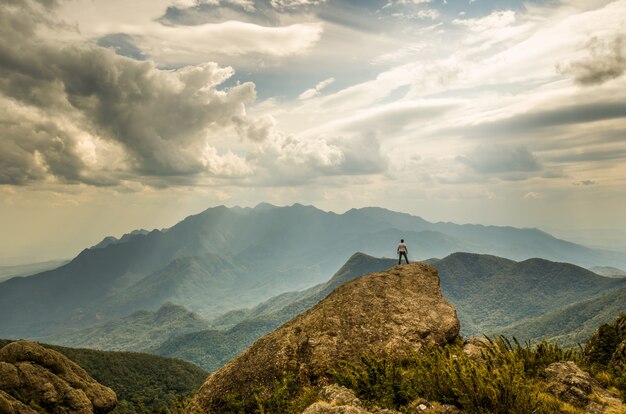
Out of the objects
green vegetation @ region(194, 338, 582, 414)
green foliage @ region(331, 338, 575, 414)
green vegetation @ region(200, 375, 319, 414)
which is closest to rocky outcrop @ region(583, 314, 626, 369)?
green vegetation @ region(194, 338, 582, 414)

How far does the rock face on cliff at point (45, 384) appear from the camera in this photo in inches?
1454

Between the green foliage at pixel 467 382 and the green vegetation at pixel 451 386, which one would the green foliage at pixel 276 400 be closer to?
the green vegetation at pixel 451 386

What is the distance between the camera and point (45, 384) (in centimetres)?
3966

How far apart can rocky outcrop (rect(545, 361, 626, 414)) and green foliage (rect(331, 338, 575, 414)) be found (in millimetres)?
584

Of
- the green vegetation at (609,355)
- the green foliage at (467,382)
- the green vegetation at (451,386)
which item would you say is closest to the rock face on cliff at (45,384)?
the green vegetation at (451,386)

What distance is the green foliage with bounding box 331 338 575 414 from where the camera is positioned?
8664 mm

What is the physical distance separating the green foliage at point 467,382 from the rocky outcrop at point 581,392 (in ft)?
1.92

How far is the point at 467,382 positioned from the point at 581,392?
3.40 metres

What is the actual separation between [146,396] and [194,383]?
108 ft

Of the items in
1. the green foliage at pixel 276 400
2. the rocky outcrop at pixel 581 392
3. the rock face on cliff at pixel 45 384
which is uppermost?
the rocky outcrop at pixel 581 392

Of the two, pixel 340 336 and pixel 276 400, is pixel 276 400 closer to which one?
pixel 276 400

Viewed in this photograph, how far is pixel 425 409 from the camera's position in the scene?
31.3ft

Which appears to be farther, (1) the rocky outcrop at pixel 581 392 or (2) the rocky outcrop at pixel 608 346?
(2) the rocky outcrop at pixel 608 346

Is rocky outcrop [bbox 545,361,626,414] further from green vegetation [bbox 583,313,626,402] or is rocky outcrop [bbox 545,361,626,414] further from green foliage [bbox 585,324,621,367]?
green foliage [bbox 585,324,621,367]
